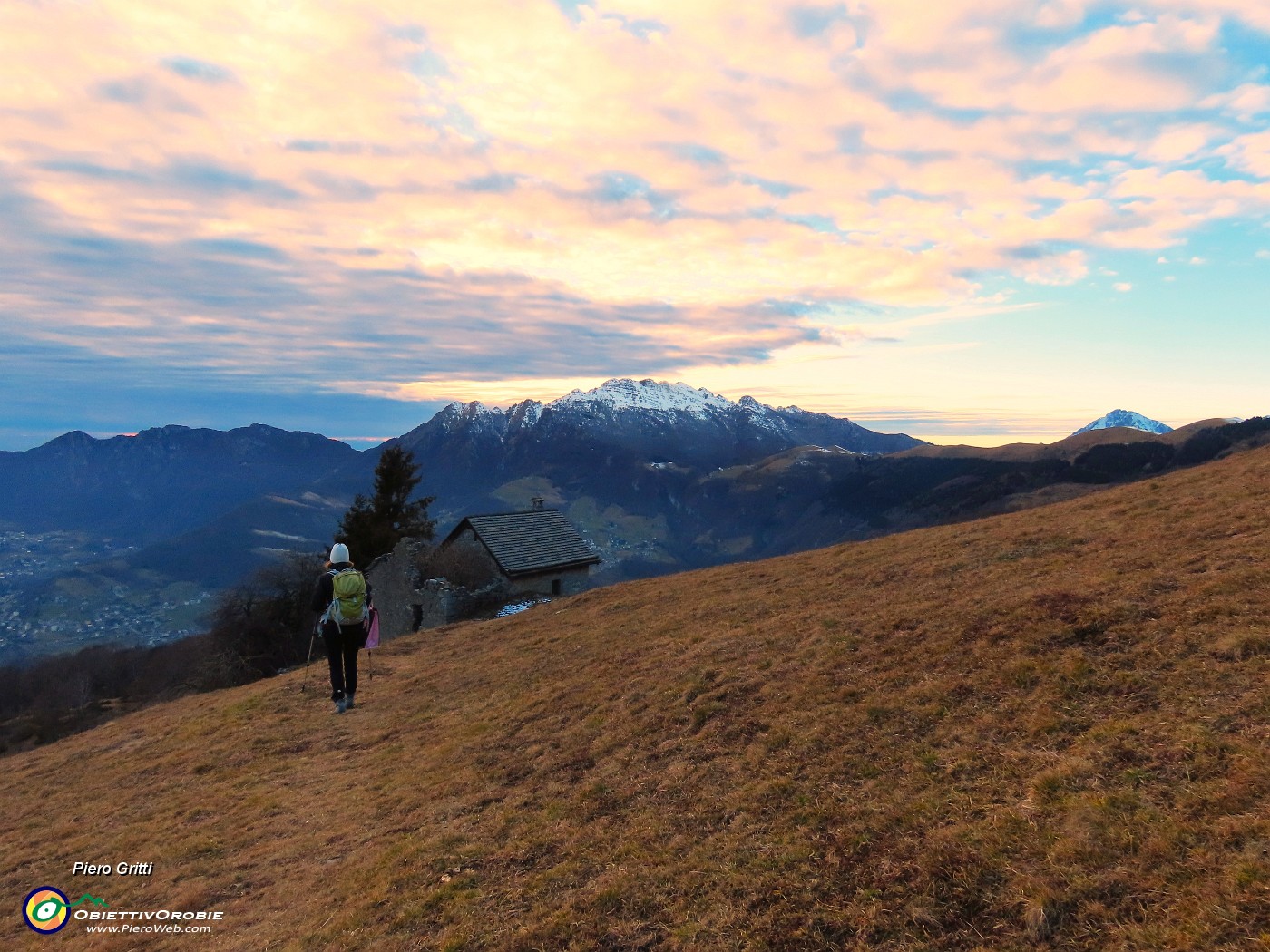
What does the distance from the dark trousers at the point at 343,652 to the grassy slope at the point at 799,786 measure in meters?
1.00

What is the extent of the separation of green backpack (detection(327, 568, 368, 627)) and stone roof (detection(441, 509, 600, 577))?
22207 millimetres

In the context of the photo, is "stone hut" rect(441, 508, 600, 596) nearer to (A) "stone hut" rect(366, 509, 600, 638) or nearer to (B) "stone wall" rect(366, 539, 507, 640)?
(A) "stone hut" rect(366, 509, 600, 638)

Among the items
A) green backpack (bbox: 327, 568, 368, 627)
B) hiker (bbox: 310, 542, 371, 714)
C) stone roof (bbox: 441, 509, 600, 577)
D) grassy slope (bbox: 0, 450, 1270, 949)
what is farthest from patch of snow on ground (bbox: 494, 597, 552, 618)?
green backpack (bbox: 327, 568, 368, 627)

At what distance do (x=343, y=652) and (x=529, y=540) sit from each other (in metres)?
25.1

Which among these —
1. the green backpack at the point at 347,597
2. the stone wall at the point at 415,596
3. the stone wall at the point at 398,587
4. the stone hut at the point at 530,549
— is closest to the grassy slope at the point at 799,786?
the green backpack at the point at 347,597

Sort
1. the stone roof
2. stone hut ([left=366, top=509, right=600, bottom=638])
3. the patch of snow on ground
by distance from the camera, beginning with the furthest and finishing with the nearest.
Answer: the stone roof, stone hut ([left=366, top=509, right=600, bottom=638]), the patch of snow on ground

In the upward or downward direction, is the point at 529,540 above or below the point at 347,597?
below

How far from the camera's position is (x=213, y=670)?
43531 millimetres

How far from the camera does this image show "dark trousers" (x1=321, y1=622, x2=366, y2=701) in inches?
607

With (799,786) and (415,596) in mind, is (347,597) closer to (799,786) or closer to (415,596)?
(799,786)

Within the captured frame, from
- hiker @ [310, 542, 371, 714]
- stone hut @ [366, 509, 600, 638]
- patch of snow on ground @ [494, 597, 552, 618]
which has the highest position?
hiker @ [310, 542, 371, 714]

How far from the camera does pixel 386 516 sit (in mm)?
53062

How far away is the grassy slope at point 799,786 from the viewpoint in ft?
19.3

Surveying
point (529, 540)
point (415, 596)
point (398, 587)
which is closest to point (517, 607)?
point (415, 596)
